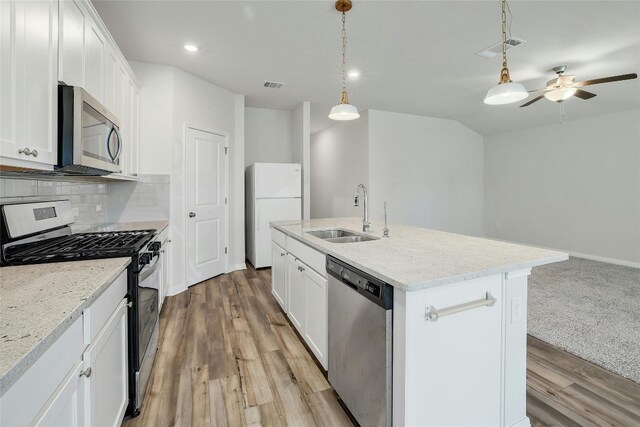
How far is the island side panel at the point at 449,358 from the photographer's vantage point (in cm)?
119

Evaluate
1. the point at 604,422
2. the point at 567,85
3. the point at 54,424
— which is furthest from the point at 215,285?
the point at 567,85

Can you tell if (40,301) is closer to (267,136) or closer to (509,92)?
(509,92)

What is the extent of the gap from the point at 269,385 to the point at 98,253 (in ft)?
4.10

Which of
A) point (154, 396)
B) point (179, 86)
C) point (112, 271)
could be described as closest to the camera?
point (112, 271)

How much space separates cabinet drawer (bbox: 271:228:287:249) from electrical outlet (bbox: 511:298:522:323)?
5.72 ft

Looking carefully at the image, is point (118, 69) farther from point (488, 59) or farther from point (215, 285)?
point (488, 59)

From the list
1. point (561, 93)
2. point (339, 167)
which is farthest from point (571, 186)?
point (339, 167)

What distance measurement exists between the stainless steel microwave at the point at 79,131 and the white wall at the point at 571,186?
6.81m

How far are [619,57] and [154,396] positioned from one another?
552 centimetres

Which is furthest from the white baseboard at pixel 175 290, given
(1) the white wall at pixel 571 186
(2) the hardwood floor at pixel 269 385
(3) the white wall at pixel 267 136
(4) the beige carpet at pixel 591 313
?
(1) the white wall at pixel 571 186

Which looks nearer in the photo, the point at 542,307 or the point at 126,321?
the point at 126,321

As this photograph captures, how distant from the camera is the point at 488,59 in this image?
3555 millimetres

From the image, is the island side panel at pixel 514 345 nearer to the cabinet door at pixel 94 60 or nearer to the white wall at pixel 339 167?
the cabinet door at pixel 94 60

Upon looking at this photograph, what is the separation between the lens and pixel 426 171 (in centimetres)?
618
